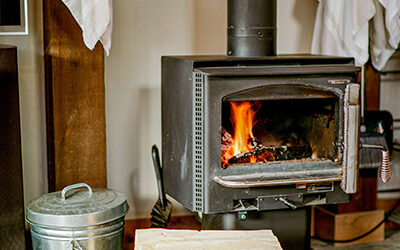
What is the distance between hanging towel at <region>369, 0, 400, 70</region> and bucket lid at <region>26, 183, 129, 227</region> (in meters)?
1.39

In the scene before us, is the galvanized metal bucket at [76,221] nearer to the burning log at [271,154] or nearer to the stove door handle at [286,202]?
the burning log at [271,154]

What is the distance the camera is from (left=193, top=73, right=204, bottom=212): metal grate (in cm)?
231

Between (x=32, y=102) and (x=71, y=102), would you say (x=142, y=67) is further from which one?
(x=32, y=102)

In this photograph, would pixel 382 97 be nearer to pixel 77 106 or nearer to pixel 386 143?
pixel 386 143

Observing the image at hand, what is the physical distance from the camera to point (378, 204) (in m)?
3.29

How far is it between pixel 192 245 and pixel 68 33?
103cm

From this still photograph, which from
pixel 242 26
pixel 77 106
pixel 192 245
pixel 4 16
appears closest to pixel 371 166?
pixel 242 26

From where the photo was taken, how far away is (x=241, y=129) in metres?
2.48

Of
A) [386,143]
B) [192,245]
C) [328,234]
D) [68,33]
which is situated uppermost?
[68,33]

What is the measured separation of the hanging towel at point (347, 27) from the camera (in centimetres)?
286

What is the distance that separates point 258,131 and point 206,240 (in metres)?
0.55

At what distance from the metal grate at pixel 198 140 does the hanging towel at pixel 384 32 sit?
3.48 ft

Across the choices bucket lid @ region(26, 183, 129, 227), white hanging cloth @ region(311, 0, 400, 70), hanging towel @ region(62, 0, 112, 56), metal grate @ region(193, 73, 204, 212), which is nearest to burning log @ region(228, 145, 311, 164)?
metal grate @ region(193, 73, 204, 212)

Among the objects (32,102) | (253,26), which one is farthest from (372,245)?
(32,102)
